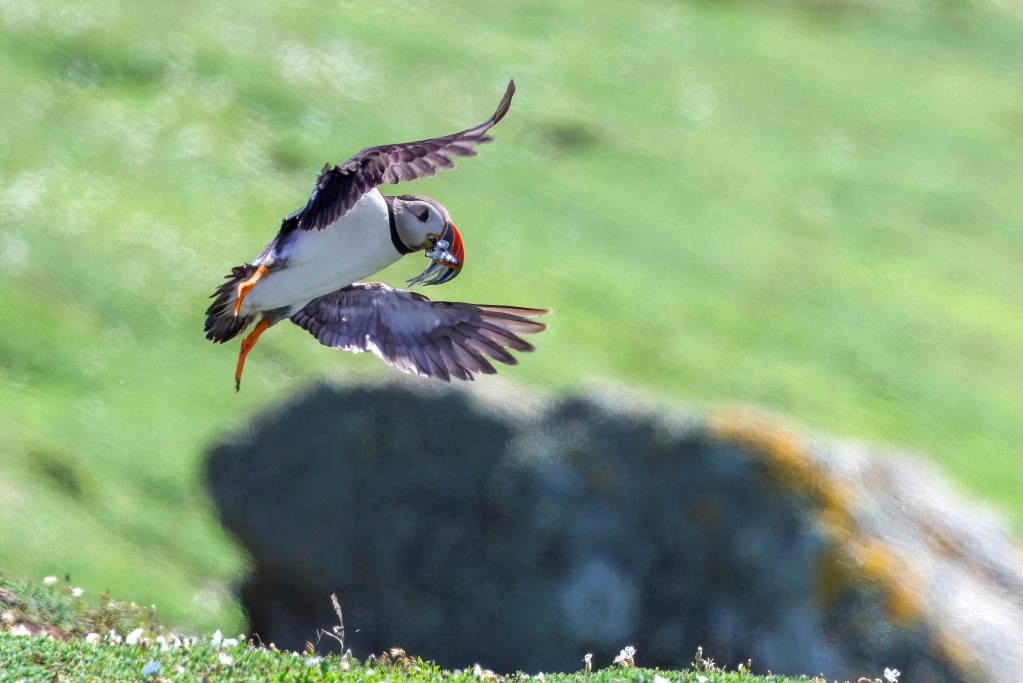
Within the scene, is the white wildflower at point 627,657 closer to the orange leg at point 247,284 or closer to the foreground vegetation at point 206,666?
the foreground vegetation at point 206,666

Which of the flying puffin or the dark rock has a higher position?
the flying puffin

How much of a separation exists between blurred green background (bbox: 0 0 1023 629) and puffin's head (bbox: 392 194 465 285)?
17.5 ft

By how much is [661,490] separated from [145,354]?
19.0 ft

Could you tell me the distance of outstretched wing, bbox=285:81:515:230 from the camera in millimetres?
7164

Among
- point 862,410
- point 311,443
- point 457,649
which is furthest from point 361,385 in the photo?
point 862,410

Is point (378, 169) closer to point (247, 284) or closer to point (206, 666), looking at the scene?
point (247, 284)

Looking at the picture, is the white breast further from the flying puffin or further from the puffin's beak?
the puffin's beak

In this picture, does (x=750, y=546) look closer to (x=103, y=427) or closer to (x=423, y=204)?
(x=423, y=204)

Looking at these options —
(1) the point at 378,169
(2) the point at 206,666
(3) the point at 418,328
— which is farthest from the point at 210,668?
(1) the point at 378,169

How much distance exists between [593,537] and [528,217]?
7.76 metres

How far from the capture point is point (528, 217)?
761 inches

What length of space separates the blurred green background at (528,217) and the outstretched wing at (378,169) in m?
5.91

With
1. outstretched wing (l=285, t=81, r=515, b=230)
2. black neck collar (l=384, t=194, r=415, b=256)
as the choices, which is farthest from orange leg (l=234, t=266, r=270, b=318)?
black neck collar (l=384, t=194, r=415, b=256)

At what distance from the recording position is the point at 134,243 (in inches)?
672
